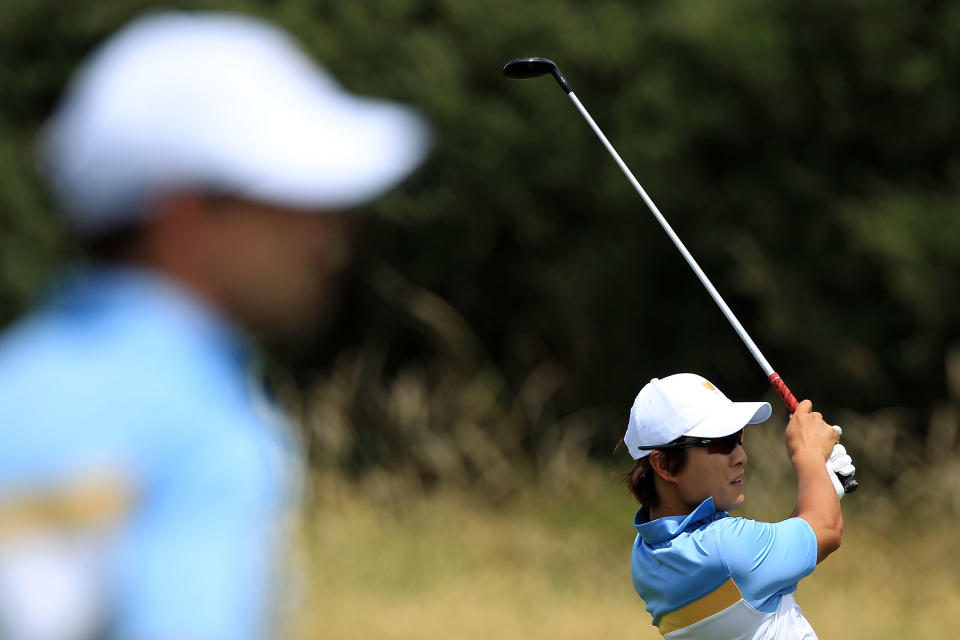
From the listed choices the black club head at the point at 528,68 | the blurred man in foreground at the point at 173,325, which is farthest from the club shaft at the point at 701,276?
the blurred man in foreground at the point at 173,325

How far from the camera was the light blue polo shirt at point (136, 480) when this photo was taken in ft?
3.49

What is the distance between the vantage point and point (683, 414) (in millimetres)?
2895

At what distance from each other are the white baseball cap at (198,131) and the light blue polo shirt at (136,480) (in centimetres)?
10

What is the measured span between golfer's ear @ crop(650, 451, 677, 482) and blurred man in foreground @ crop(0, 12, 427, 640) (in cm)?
171

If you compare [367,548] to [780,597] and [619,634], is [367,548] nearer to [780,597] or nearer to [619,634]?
[619,634]

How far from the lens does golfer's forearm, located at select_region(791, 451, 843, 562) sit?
2.82 m

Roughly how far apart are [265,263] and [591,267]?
9.01m

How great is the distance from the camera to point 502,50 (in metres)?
10.5

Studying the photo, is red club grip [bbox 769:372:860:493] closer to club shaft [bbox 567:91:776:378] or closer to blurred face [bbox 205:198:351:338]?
club shaft [bbox 567:91:776:378]

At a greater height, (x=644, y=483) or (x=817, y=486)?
(x=817, y=486)

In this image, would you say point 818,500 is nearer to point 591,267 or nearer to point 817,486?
point 817,486

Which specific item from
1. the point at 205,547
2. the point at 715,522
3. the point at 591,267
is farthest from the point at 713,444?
the point at 591,267

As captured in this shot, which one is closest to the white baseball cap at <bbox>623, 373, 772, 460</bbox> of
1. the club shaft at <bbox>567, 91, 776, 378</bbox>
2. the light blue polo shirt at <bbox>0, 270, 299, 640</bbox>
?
the club shaft at <bbox>567, 91, 776, 378</bbox>

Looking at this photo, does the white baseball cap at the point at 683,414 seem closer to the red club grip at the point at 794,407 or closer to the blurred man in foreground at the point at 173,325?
the red club grip at the point at 794,407
